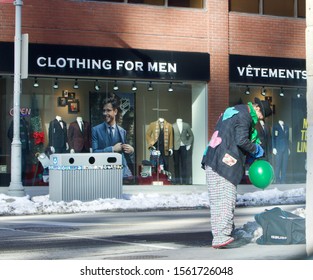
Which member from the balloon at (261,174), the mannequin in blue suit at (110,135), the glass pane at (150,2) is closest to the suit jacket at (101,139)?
the mannequin in blue suit at (110,135)

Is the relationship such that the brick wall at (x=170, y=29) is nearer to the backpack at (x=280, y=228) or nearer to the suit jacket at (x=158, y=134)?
the suit jacket at (x=158, y=134)

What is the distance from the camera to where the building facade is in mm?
19812

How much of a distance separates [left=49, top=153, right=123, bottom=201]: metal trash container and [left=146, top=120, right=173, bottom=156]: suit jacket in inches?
187

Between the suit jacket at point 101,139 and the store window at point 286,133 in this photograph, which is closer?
the suit jacket at point 101,139

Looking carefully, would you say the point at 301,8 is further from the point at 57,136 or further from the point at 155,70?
the point at 57,136

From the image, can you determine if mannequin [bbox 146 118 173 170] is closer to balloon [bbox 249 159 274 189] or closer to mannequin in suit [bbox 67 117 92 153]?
mannequin in suit [bbox 67 117 92 153]

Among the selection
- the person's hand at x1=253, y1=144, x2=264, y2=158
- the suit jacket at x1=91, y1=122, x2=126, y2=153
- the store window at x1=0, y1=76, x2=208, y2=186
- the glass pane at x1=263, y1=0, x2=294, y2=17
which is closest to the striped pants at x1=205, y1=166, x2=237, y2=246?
the person's hand at x1=253, y1=144, x2=264, y2=158

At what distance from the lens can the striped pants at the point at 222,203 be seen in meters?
8.55

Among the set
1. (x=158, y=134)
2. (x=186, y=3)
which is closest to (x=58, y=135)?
(x=158, y=134)

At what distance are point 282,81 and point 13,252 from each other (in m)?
14.9

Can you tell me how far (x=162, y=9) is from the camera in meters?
21.1

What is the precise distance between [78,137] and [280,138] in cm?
651
